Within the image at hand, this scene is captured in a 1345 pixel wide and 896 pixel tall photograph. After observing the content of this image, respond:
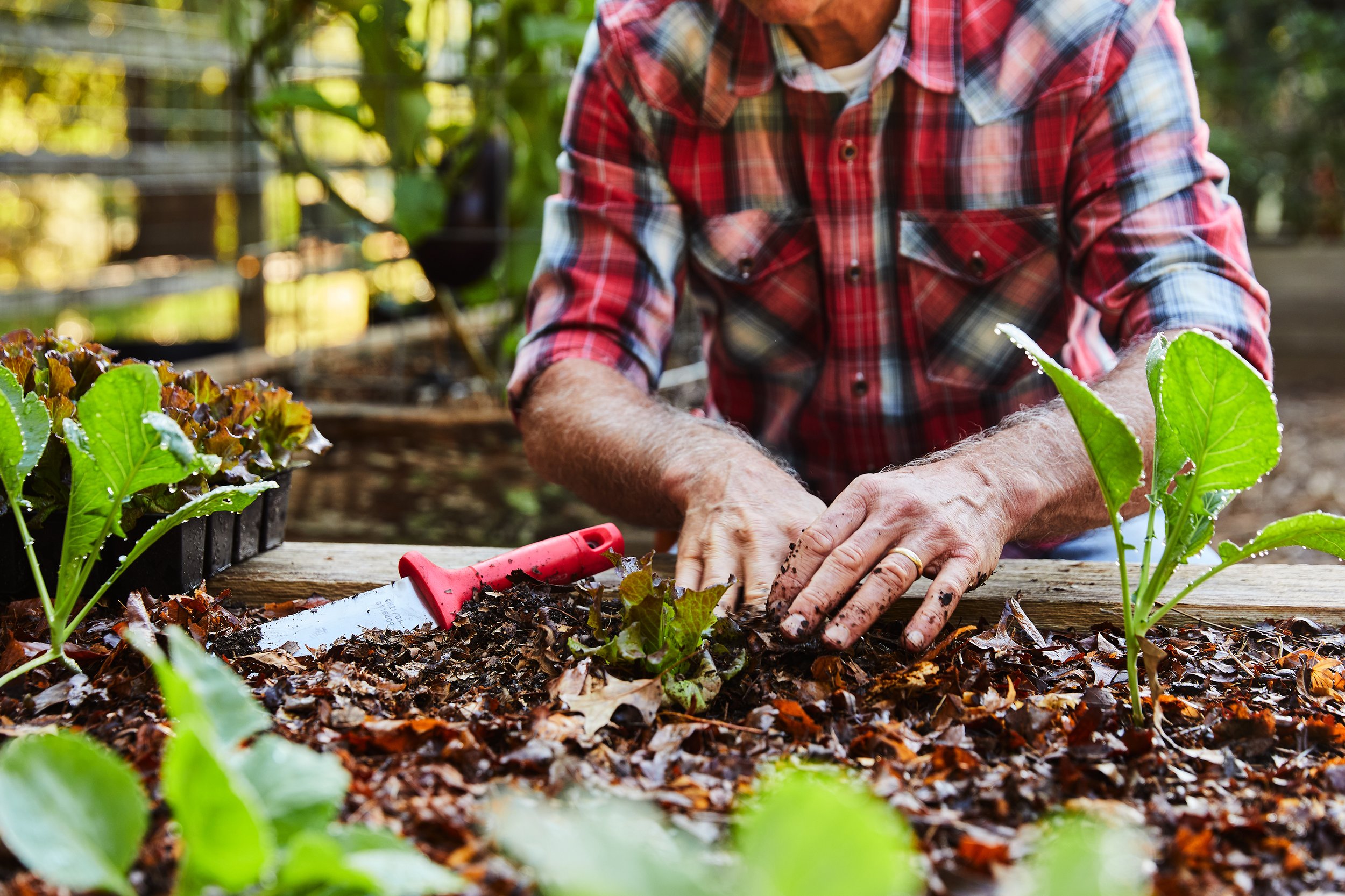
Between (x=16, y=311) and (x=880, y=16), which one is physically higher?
(x=880, y=16)

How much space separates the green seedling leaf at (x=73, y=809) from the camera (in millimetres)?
461

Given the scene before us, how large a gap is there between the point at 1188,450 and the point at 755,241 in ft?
3.40

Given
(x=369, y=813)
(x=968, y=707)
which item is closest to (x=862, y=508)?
(x=968, y=707)

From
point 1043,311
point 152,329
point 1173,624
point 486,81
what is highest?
point 486,81

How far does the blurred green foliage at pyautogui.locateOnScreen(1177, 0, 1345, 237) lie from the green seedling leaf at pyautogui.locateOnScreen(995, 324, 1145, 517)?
606cm

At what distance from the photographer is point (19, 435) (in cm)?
81

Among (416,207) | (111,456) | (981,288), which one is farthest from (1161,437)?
(416,207)

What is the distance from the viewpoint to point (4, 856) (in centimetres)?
56

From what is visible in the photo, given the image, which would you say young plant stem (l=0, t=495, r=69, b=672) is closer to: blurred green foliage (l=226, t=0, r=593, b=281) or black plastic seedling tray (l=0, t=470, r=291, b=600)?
black plastic seedling tray (l=0, t=470, r=291, b=600)

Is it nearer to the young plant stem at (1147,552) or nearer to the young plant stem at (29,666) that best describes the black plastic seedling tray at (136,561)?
the young plant stem at (29,666)

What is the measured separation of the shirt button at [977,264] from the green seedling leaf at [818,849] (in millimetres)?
1375

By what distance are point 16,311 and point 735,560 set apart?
→ 12.9 feet

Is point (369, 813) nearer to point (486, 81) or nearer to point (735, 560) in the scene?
point (735, 560)

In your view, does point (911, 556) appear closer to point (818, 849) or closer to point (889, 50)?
point (818, 849)
